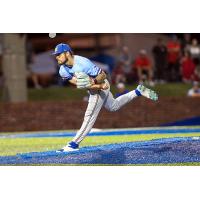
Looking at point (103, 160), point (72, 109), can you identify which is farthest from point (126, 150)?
point (72, 109)

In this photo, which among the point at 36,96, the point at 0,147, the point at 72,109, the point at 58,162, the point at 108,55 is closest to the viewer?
the point at 58,162

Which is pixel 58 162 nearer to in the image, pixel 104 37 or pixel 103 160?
pixel 103 160

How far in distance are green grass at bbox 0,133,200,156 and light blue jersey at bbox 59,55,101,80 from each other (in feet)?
6.95

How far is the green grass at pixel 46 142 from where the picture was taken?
17.4m

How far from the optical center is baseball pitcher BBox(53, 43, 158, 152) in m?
15.5

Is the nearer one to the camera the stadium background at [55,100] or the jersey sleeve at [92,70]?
the jersey sleeve at [92,70]

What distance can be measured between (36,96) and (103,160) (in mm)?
11985

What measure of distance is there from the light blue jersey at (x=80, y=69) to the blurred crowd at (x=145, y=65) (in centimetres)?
1051

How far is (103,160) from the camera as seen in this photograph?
15.7m

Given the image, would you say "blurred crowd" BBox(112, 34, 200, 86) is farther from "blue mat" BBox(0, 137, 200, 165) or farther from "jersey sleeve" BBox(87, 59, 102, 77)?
"jersey sleeve" BBox(87, 59, 102, 77)

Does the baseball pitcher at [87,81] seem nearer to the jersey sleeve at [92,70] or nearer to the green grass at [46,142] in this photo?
the jersey sleeve at [92,70]

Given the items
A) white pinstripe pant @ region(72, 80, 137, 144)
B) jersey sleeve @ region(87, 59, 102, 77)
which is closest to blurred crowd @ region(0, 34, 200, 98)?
white pinstripe pant @ region(72, 80, 137, 144)

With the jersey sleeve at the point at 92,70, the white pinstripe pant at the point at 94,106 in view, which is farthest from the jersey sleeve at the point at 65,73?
the white pinstripe pant at the point at 94,106

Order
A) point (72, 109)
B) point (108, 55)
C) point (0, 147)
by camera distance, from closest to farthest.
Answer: point (0, 147), point (72, 109), point (108, 55)
